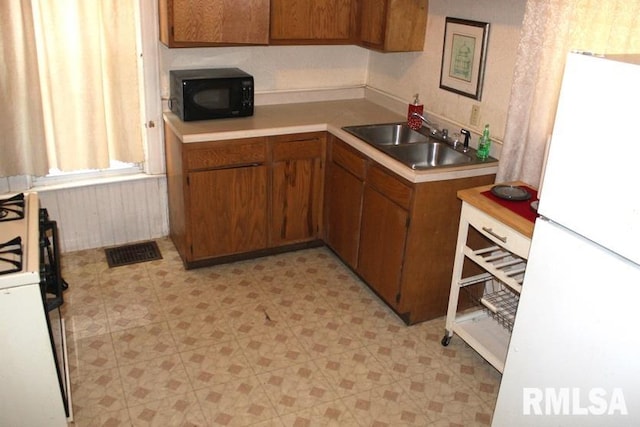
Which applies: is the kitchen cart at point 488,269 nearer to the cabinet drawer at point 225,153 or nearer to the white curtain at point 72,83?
the cabinet drawer at point 225,153

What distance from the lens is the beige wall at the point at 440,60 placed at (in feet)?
9.73

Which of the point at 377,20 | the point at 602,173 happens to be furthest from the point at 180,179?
the point at 602,173

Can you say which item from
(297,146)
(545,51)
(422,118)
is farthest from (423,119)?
(545,51)

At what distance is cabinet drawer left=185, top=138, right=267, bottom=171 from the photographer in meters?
3.29

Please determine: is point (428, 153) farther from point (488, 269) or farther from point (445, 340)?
point (445, 340)

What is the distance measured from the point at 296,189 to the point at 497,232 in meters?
1.47

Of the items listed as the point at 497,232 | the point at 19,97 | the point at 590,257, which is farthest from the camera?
the point at 19,97

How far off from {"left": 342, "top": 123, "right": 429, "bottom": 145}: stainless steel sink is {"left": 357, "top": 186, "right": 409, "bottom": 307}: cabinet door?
0.43 meters

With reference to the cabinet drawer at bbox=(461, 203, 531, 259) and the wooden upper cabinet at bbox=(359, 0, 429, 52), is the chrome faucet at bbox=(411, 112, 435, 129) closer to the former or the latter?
the wooden upper cabinet at bbox=(359, 0, 429, 52)

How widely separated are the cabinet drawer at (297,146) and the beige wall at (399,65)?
1.83 feet

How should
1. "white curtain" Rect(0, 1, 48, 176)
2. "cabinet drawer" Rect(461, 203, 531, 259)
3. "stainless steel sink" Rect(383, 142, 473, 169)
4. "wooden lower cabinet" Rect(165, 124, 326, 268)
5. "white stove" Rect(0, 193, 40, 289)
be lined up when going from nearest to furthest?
"white stove" Rect(0, 193, 40, 289)
"cabinet drawer" Rect(461, 203, 531, 259)
"white curtain" Rect(0, 1, 48, 176)
"stainless steel sink" Rect(383, 142, 473, 169)
"wooden lower cabinet" Rect(165, 124, 326, 268)

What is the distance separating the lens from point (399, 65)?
3.85 m

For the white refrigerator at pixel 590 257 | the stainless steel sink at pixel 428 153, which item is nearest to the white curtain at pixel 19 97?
the stainless steel sink at pixel 428 153

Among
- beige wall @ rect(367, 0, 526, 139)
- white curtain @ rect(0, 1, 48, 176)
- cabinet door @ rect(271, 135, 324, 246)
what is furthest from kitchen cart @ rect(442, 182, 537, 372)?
white curtain @ rect(0, 1, 48, 176)
